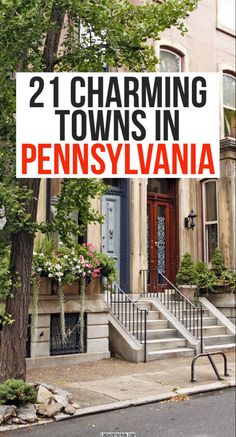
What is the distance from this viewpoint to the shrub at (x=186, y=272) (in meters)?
14.9

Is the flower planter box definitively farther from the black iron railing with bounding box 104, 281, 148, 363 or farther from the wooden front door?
the wooden front door

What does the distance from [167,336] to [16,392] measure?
19.2ft

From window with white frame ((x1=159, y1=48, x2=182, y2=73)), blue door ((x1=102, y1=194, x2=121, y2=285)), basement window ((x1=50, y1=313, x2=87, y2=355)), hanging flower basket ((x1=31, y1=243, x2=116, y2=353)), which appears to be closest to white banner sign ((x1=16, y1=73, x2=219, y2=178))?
hanging flower basket ((x1=31, y1=243, x2=116, y2=353))

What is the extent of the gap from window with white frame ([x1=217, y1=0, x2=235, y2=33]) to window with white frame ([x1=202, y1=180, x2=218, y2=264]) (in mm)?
5860

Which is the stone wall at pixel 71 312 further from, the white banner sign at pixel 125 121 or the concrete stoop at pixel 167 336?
the white banner sign at pixel 125 121

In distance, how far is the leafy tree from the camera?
283 inches

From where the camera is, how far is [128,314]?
12578mm

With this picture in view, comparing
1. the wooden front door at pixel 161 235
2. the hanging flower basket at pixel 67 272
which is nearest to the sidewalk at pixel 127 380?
the hanging flower basket at pixel 67 272

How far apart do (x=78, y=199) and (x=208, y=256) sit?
914 centimetres

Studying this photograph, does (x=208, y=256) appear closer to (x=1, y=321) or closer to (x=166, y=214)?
(x=166, y=214)

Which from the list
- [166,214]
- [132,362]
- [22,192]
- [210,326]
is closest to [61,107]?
[22,192]

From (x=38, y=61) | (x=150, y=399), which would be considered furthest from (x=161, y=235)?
(x=38, y=61)

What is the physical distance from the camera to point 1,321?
24.6ft

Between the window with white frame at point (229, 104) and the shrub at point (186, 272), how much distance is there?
15.7 ft
